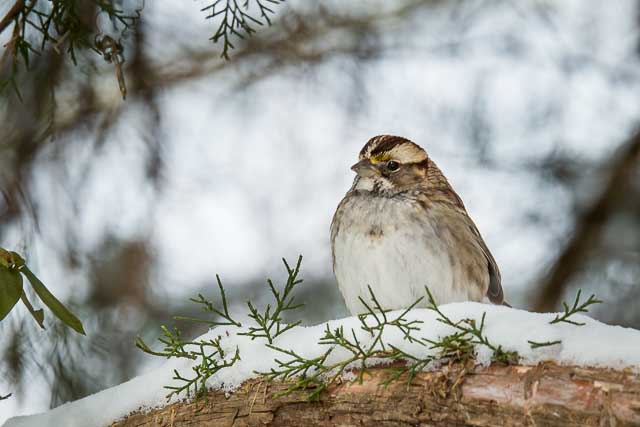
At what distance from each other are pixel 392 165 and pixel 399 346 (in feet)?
6.62

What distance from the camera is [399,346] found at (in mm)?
3037

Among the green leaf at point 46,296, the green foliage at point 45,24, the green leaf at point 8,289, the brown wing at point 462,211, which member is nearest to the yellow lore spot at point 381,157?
the brown wing at point 462,211

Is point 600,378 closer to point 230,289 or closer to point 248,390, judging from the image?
point 248,390

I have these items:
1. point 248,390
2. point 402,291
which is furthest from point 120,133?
point 248,390

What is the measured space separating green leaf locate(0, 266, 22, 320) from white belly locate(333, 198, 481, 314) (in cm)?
182

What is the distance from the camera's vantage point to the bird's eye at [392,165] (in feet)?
16.1

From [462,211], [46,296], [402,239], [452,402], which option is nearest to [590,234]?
[462,211]

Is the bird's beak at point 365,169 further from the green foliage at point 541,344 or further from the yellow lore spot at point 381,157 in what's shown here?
the green foliage at point 541,344

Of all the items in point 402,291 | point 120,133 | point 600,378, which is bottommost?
point 600,378

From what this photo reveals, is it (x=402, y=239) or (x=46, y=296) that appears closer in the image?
(x=46, y=296)

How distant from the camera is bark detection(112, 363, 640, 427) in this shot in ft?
8.63

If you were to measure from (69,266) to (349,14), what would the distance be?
2869mm

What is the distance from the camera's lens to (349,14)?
7.00 meters

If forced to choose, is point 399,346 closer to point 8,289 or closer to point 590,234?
point 8,289
